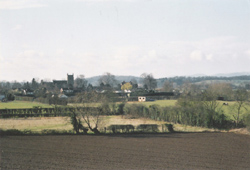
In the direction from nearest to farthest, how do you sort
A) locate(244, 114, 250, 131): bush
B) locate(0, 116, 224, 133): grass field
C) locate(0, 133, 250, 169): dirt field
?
locate(0, 133, 250, 169): dirt field, locate(244, 114, 250, 131): bush, locate(0, 116, 224, 133): grass field

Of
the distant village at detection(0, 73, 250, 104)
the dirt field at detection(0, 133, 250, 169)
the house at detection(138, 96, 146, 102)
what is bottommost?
the dirt field at detection(0, 133, 250, 169)

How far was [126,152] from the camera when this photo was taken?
2077 centimetres

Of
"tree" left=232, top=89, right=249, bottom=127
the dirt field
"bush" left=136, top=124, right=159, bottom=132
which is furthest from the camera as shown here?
"tree" left=232, top=89, right=249, bottom=127

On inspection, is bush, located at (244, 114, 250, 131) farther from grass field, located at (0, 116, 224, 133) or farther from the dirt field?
grass field, located at (0, 116, 224, 133)

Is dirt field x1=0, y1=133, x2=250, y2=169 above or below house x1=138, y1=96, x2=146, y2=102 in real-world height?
below

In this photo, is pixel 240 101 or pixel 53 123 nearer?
pixel 240 101

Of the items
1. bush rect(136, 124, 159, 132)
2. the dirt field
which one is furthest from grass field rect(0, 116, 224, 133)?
the dirt field

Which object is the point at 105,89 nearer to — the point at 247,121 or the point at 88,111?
the point at 88,111

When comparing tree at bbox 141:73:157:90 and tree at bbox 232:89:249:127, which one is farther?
tree at bbox 141:73:157:90

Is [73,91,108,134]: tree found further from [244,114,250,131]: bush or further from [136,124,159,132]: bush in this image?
[244,114,250,131]: bush

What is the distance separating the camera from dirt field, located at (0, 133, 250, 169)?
1744 centimetres

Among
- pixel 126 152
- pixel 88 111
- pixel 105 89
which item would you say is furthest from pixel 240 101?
pixel 105 89

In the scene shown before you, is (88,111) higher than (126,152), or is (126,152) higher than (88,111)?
(88,111)

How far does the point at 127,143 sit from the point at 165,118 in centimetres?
1655
